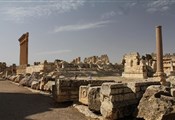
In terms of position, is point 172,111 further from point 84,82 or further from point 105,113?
→ point 84,82

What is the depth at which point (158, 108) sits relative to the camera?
6.75m

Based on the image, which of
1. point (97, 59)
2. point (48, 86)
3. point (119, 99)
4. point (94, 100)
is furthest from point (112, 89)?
point (97, 59)

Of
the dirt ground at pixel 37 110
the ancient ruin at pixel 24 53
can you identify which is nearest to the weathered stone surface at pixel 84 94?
the dirt ground at pixel 37 110

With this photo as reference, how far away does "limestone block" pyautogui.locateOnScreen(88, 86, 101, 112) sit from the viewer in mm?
8609

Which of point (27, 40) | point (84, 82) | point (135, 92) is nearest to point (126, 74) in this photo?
point (27, 40)

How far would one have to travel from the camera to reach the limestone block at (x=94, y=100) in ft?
28.2

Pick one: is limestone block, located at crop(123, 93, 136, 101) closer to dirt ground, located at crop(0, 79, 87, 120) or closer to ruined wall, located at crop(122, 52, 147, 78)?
dirt ground, located at crop(0, 79, 87, 120)

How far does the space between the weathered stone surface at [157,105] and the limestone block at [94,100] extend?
1784 mm

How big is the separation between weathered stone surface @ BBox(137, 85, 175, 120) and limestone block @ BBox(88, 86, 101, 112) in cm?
178

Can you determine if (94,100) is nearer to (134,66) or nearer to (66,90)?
(66,90)

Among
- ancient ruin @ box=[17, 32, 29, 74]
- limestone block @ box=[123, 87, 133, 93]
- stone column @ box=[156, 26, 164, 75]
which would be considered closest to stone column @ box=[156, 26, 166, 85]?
stone column @ box=[156, 26, 164, 75]

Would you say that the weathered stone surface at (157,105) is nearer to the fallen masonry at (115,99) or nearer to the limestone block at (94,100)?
the fallen masonry at (115,99)

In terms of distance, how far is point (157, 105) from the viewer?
684cm

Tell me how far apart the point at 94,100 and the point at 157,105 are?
259cm
